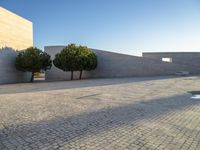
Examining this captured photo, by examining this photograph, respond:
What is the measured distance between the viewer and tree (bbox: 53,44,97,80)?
30.0m

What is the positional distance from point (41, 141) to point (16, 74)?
27836 millimetres

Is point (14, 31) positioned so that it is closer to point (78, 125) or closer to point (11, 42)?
point (11, 42)

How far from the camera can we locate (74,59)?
2994 centimetres

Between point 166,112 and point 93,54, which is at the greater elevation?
point 93,54

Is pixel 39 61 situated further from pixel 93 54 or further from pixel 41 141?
pixel 41 141

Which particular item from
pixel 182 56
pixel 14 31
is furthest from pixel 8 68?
pixel 182 56

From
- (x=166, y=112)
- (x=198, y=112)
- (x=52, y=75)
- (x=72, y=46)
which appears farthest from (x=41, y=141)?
(x=52, y=75)

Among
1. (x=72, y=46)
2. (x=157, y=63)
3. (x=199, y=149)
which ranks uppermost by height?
(x=72, y=46)

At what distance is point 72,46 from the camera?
3131 centimetres

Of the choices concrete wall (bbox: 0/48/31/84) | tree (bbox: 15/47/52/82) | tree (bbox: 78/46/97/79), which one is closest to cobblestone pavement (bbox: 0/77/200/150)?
tree (bbox: 15/47/52/82)

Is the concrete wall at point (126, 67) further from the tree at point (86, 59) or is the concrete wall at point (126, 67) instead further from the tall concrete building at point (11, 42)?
the tall concrete building at point (11, 42)

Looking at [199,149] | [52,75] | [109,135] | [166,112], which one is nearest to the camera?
[199,149]

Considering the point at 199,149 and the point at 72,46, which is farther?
the point at 72,46

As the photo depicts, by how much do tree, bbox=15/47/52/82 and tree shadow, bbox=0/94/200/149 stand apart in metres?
21.9
